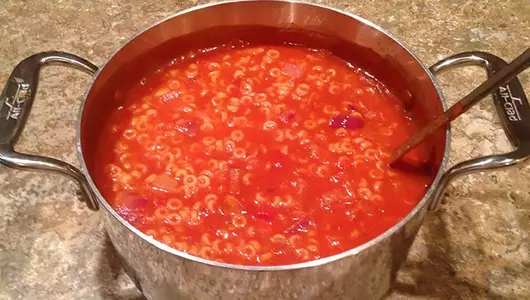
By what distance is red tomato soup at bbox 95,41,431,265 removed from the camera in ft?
4.50

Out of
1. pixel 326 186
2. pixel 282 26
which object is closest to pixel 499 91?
pixel 326 186

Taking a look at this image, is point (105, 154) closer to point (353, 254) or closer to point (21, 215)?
point (21, 215)

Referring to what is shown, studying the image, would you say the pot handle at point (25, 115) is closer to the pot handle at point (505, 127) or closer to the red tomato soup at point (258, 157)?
the red tomato soup at point (258, 157)

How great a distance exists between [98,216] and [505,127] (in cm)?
101

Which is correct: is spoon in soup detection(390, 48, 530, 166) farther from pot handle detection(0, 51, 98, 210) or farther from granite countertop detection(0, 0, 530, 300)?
pot handle detection(0, 51, 98, 210)

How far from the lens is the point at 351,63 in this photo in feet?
5.75

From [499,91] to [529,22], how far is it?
89cm

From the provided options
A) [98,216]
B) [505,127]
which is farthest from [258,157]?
[505,127]

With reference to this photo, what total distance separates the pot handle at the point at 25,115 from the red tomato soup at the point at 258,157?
0.60ft

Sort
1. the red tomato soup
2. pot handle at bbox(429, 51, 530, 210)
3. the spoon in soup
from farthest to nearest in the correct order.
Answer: the red tomato soup
pot handle at bbox(429, 51, 530, 210)
the spoon in soup

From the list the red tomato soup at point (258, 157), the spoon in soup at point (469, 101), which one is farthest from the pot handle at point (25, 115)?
the spoon in soup at point (469, 101)

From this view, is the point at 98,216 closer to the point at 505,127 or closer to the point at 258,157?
the point at 258,157

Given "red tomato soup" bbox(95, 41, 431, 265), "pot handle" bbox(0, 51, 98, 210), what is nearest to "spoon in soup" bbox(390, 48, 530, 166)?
"red tomato soup" bbox(95, 41, 431, 265)

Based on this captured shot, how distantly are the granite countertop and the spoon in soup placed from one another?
25 cm
